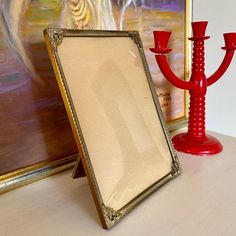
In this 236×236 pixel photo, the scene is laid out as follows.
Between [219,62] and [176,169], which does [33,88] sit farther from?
[219,62]

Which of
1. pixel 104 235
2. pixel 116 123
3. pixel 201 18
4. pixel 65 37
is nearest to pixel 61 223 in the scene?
pixel 104 235

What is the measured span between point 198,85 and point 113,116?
0.30m

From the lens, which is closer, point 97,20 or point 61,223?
point 61,223

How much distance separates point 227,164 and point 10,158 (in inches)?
17.2

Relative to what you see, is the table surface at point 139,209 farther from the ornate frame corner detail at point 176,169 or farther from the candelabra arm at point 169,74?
the candelabra arm at point 169,74

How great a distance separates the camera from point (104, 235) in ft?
1.29

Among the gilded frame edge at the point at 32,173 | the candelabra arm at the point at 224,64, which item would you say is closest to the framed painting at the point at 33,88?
the gilded frame edge at the point at 32,173

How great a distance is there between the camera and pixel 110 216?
0.41 m

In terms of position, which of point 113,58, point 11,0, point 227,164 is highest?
point 11,0

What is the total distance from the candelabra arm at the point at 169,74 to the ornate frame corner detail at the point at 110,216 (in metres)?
0.37

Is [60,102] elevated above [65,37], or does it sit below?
below

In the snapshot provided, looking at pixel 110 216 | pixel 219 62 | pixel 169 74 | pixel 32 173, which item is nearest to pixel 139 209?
pixel 110 216

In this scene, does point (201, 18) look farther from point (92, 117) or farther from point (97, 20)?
point (92, 117)

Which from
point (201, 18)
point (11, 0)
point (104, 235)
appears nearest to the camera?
point (104, 235)
